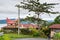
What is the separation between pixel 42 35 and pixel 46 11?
3.56m

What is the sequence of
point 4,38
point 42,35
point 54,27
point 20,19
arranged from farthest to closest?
1. point 20,19
2. point 42,35
3. point 54,27
4. point 4,38

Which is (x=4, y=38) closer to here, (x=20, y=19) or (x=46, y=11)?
(x=46, y=11)

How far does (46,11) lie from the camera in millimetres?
31703

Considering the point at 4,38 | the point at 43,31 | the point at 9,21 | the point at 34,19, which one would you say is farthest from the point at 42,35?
the point at 4,38

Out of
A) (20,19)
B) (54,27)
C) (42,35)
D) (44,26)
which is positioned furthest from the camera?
(20,19)

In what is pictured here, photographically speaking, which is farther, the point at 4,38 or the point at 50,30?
the point at 50,30

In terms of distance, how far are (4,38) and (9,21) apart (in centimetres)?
3008

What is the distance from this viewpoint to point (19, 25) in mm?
35844

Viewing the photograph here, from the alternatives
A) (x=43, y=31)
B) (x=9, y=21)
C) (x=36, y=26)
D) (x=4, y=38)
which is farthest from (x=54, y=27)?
(x=4, y=38)

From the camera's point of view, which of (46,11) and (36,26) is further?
(36,26)

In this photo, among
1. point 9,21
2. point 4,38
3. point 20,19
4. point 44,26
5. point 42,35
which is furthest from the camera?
point 9,21

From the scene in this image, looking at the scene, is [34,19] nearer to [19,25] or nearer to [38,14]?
[38,14]

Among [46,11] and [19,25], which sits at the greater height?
[46,11]

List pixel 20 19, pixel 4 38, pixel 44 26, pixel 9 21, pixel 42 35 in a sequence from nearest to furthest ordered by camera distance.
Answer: pixel 4 38 → pixel 42 35 → pixel 44 26 → pixel 20 19 → pixel 9 21
